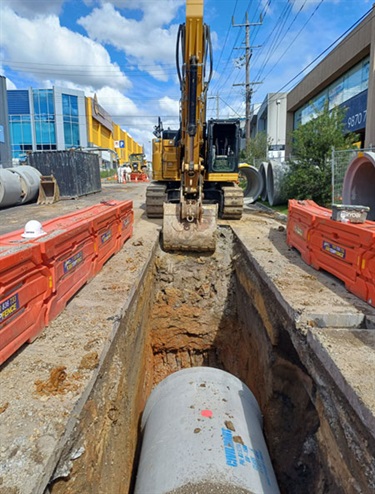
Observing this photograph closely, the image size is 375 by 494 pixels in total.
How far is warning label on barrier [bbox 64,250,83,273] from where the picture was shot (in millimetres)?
4020

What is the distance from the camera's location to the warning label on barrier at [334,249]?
4.65m

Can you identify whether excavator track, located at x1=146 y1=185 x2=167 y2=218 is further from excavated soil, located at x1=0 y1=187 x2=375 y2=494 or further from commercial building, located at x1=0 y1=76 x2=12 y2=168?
commercial building, located at x1=0 y1=76 x2=12 y2=168

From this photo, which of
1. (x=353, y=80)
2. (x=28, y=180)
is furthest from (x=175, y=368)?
(x=353, y=80)

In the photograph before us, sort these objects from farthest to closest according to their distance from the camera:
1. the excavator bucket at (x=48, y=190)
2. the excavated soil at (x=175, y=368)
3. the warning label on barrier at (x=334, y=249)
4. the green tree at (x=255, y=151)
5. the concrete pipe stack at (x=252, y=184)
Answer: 1. the green tree at (x=255, y=151)
2. the concrete pipe stack at (x=252, y=184)
3. the excavator bucket at (x=48, y=190)
4. the warning label on barrier at (x=334, y=249)
5. the excavated soil at (x=175, y=368)

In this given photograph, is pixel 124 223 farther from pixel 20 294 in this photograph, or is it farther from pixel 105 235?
pixel 20 294

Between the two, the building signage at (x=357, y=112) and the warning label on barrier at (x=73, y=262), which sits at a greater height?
the building signage at (x=357, y=112)

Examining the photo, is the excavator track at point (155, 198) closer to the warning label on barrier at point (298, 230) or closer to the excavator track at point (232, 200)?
the excavator track at point (232, 200)

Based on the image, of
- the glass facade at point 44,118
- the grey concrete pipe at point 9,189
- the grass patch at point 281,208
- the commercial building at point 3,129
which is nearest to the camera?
the grey concrete pipe at point 9,189

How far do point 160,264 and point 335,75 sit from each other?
17.5 metres

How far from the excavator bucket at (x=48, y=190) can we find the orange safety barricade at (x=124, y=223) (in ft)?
31.5

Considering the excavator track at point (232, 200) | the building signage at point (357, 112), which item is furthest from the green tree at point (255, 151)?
the excavator track at point (232, 200)

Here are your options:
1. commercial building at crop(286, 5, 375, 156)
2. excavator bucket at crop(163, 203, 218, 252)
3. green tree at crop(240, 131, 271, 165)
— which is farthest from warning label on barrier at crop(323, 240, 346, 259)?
green tree at crop(240, 131, 271, 165)

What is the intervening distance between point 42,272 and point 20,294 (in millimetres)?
425

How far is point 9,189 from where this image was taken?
14086mm
